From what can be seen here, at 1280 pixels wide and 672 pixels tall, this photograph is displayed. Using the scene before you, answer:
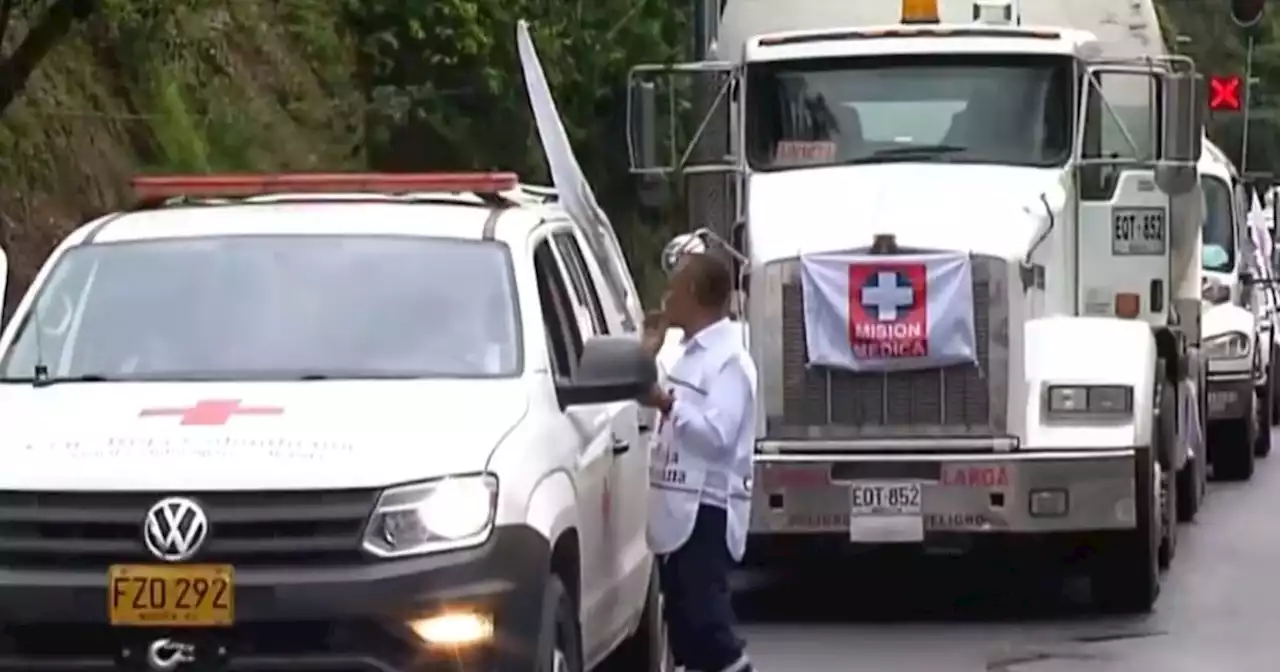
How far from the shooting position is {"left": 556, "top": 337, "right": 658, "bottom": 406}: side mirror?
8812 millimetres

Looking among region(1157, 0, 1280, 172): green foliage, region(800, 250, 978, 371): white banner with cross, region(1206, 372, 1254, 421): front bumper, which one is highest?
region(800, 250, 978, 371): white banner with cross

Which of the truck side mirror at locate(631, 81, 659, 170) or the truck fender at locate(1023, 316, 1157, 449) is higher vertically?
the truck side mirror at locate(631, 81, 659, 170)

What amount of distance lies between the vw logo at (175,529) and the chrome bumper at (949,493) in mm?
5916

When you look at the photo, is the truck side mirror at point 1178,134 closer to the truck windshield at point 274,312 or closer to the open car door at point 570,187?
the open car door at point 570,187

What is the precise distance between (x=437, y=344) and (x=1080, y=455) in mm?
5108

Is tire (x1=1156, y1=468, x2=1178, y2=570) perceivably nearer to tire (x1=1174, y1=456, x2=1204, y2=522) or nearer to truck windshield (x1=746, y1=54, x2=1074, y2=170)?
truck windshield (x1=746, y1=54, x2=1074, y2=170)

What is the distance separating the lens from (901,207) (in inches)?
555

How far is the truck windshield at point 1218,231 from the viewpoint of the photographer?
72.2ft

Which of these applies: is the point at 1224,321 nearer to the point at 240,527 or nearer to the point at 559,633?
the point at 559,633

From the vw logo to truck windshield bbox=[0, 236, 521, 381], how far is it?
0.99 meters

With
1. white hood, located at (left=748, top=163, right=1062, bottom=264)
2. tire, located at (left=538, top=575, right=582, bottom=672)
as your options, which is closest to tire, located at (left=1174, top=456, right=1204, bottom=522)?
white hood, located at (left=748, top=163, right=1062, bottom=264)

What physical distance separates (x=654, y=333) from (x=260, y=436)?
201 cm

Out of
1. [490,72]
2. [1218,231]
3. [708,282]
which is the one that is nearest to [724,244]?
[708,282]

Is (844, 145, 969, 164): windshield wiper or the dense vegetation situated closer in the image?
(844, 145, 969, 164): windshield wiper
